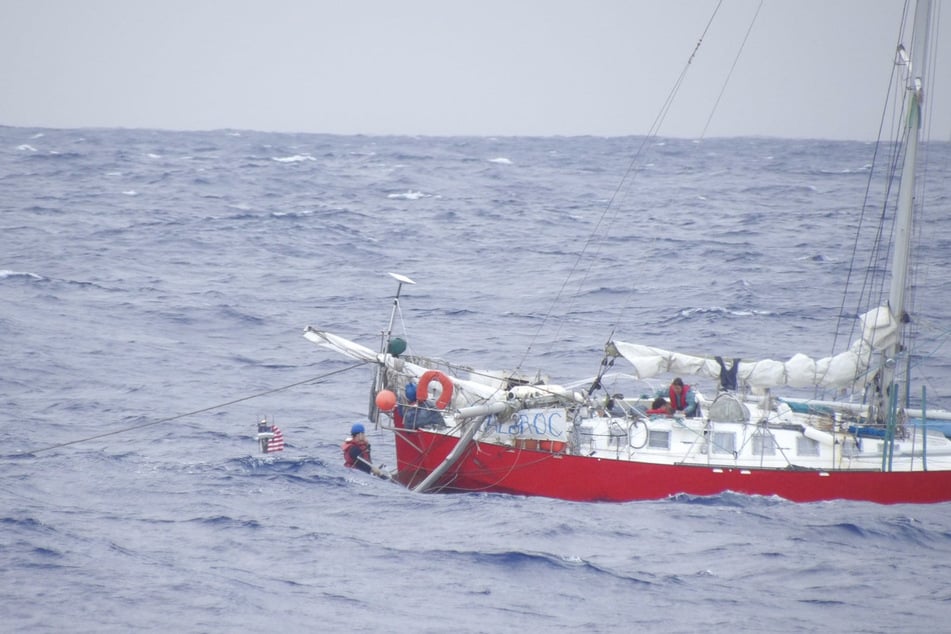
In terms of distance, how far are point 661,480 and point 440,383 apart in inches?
194

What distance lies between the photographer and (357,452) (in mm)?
25359

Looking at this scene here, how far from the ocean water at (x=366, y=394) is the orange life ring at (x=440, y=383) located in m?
2.12

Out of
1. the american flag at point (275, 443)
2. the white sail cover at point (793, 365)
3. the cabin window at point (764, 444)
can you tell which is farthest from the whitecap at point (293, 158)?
the cabin window at point (764, 444)

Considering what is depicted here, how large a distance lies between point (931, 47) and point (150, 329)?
84.0ft

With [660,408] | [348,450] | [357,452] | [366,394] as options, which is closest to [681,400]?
[660,408]

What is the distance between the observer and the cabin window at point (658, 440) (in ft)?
78.2

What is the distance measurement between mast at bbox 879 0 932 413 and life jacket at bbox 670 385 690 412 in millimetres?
4054

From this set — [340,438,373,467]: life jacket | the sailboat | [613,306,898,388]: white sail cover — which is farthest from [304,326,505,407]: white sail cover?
[613,306,898,388]: white sail cover

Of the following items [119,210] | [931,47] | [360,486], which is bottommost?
[360,486]

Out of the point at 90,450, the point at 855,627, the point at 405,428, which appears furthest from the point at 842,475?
the point at 90,450

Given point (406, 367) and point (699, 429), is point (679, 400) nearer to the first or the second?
point (699, 429)

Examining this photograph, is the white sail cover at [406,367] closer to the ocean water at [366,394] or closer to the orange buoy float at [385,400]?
the orange buoy float at [385,400]

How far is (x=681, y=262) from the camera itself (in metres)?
52.2

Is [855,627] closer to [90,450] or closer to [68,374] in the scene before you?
[90,450]
